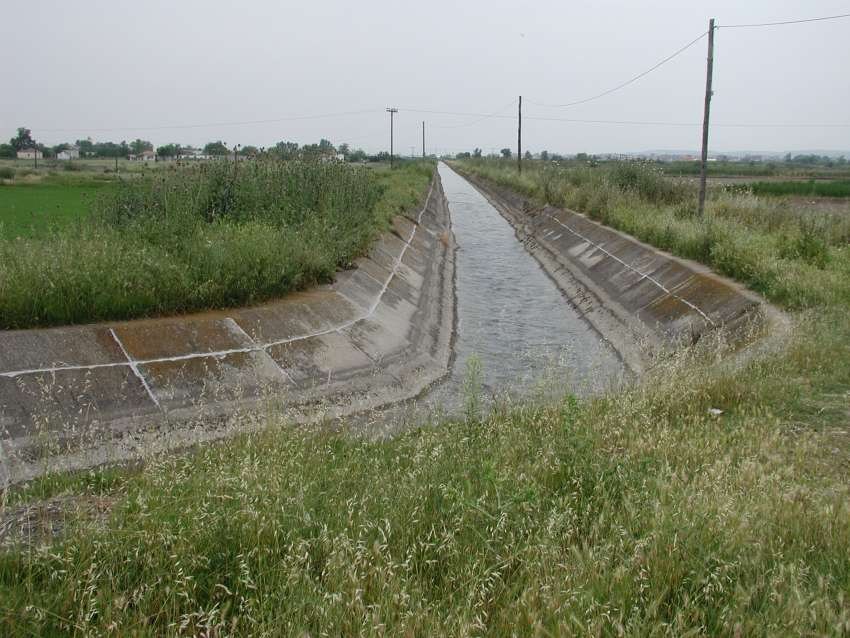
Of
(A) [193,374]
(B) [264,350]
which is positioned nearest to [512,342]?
(B) [264,350]

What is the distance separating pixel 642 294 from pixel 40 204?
21.3 metres

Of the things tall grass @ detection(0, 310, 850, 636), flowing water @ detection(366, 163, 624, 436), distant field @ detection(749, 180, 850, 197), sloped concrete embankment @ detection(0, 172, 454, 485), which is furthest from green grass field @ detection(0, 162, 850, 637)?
distant field @ detection(749, 180, 850, 197)

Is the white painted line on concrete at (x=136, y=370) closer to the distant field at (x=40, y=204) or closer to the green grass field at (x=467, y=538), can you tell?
the green grass field at (x=467, y=538)

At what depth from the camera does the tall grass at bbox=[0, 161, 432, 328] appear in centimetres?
887

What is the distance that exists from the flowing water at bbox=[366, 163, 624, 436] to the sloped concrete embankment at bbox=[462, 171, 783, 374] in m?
0.48

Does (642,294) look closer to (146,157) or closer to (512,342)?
(512,342)

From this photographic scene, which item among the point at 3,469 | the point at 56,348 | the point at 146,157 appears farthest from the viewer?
the point at 146,157

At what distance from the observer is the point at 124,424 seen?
25.0 feet

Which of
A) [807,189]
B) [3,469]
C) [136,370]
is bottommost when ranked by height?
[3,469]

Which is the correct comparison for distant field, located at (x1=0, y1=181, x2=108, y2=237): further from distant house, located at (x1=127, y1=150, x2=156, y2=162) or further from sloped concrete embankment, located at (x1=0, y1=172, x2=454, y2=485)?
sloped concrete embankment, located at (x1=0, y1=172, x2=454, y2=485)

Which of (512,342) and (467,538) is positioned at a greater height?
(467,538)

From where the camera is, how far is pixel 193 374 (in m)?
8.67

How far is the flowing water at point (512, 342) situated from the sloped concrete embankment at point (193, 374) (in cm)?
78

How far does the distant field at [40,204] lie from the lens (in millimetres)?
16609
